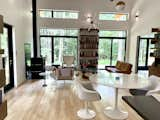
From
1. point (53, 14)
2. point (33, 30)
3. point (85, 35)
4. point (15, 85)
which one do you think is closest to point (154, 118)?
point (15, 85)

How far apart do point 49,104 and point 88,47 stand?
17.5 feet

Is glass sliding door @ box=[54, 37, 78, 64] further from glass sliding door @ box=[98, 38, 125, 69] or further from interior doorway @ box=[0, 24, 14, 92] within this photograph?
interior doorway @ box=[0, 24, 14, 92]

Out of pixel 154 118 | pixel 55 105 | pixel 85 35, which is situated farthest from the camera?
pixel 85 35

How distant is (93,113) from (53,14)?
6801mm

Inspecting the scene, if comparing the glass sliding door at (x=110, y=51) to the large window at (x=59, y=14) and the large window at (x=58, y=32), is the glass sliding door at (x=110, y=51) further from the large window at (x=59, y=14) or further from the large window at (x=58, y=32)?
the large window at (x=59, y=14)

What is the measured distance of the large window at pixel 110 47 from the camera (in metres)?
9.45

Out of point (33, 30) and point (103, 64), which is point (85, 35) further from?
point (33, 30)

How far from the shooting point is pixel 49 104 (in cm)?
416

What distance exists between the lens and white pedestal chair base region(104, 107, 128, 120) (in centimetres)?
343

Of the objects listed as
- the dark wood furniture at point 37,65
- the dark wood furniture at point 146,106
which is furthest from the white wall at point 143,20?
the dark wood furniture at point 146,106

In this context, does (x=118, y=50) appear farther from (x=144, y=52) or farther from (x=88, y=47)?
(x=88, y=47)

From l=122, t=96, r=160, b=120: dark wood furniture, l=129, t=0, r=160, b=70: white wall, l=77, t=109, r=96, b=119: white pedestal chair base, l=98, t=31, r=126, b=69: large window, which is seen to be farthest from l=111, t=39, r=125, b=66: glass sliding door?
l=122, t=96, r=160, b=120: dark wood furniture

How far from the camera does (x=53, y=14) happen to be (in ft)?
29.2

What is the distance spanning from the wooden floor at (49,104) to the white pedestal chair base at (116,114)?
111 mm
